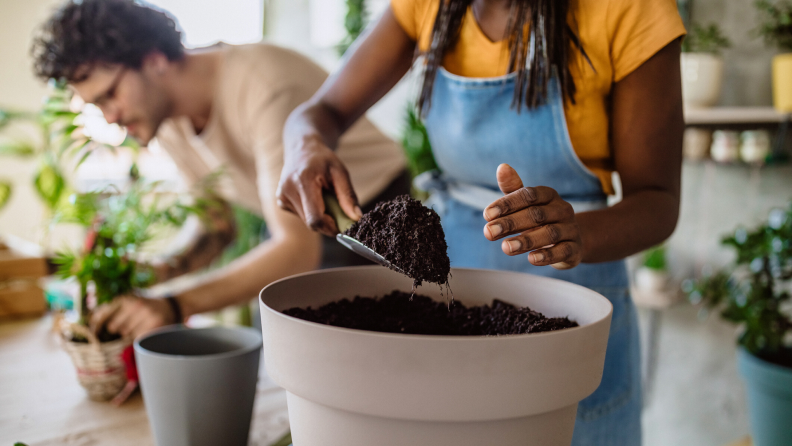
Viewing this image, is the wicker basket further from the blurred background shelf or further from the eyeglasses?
the blurred background shelf

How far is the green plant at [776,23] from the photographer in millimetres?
1730

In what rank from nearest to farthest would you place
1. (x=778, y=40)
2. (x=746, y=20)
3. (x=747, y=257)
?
(x=747, y=257)
(x=778, y=40)
(x=746, y=20)

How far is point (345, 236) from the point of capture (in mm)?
646

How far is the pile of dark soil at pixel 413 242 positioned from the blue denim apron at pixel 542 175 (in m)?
0.19

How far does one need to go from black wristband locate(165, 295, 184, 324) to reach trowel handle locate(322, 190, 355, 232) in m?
0.58

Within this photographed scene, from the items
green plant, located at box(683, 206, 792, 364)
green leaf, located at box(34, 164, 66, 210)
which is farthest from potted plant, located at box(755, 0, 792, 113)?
green leaf, located at box(34, 164, 66, 210)

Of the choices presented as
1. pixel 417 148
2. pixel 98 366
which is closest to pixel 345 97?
pixel 98 366

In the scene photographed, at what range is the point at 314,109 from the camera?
92 cm

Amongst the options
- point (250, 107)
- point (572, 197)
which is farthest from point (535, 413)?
point (250, 107)

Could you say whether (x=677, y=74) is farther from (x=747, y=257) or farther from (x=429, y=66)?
(x=747, y=257)

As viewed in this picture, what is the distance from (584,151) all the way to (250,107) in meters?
0.80

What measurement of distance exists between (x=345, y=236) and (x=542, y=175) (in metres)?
0.38

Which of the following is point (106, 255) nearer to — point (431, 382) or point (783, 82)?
point (431, 382)

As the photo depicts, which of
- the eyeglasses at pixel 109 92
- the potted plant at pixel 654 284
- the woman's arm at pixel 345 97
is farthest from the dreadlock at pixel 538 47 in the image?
the potted plant at pixel 654 284
